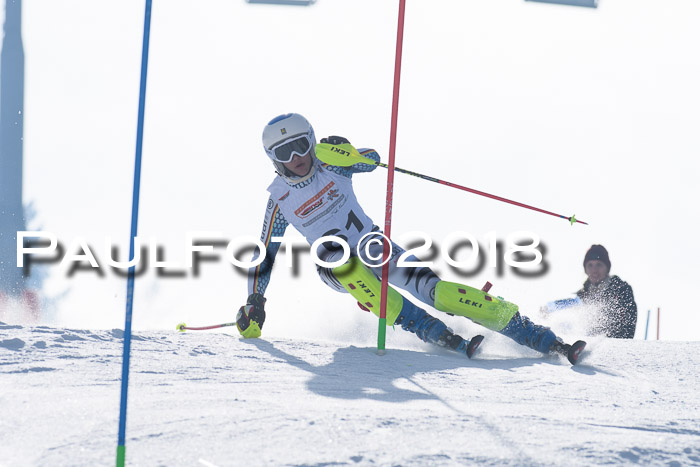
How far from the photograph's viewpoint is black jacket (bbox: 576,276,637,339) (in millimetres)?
7938

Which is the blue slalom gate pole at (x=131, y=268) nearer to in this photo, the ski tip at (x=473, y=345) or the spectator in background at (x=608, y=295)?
the ski tip at (x=473, y=345)

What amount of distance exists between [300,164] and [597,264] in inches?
150

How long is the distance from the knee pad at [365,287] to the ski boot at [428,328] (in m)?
0.14

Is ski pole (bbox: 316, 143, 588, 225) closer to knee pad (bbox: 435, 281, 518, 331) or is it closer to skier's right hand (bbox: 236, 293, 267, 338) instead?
knee pad (bbox: 435, 281, 518, 331)

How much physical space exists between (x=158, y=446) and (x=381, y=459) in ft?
2.90

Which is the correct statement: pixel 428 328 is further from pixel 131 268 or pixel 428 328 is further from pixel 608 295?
pixel 131 268

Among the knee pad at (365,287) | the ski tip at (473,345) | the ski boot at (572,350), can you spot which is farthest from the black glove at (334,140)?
the ski boot at (572,350)

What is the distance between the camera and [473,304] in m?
5.71

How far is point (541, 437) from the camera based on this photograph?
3.34 m

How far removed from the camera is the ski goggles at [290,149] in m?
5.87

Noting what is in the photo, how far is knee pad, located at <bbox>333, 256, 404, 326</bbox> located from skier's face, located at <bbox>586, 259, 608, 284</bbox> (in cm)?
321

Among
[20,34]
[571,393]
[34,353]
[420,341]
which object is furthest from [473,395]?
[20,34]

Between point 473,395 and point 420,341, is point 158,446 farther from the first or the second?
point 420,341

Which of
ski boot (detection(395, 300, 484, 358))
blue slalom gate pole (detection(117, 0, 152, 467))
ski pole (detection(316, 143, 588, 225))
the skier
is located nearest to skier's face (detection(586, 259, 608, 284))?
ski pole (detection(316, 143, 588, 225))
